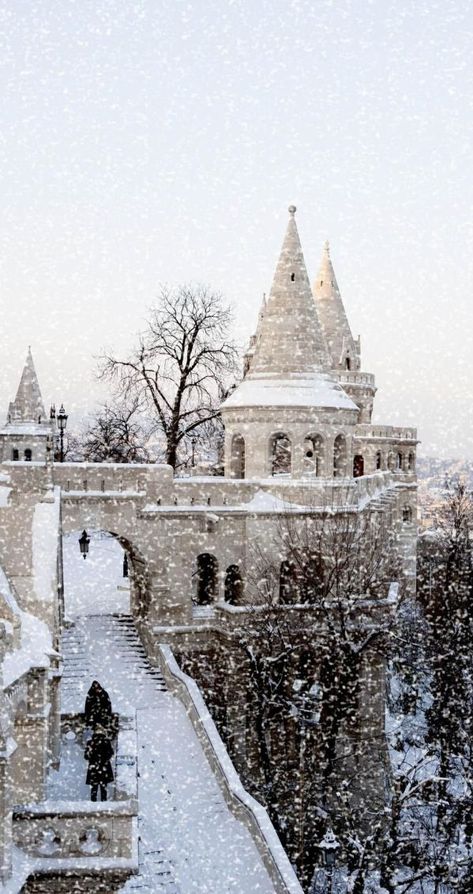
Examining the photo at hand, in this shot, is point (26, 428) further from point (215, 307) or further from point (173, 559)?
point (215, 307)

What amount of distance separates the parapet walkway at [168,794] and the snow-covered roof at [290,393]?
7.05 m

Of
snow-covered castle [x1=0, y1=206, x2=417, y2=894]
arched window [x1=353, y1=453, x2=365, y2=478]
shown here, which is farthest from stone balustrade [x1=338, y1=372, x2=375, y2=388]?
snow-covered castle [x1=0, y1=206, x2=417, y2=894]

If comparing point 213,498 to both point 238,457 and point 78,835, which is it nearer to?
point 238,457

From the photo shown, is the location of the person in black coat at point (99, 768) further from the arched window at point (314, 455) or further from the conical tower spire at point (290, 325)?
the conical tower spire at point (290, 325)

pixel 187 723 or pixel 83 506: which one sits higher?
pixel 83 506

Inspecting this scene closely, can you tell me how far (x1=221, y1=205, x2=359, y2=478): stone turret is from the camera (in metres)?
22.4

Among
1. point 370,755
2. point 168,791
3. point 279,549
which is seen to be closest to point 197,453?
point 279,549

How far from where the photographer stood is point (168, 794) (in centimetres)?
1498

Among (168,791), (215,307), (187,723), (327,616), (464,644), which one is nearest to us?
(168,791)

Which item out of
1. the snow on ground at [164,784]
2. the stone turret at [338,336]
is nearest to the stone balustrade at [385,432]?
the stone turret at [338,336]

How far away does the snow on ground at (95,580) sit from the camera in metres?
24.6

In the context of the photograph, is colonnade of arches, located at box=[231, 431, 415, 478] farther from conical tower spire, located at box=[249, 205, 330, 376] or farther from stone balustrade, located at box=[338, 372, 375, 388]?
stone balustrade, located at box=[338, 372, 375, 388]

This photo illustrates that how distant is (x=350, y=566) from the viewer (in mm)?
21391

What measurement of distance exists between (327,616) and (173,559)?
13.6 feet
